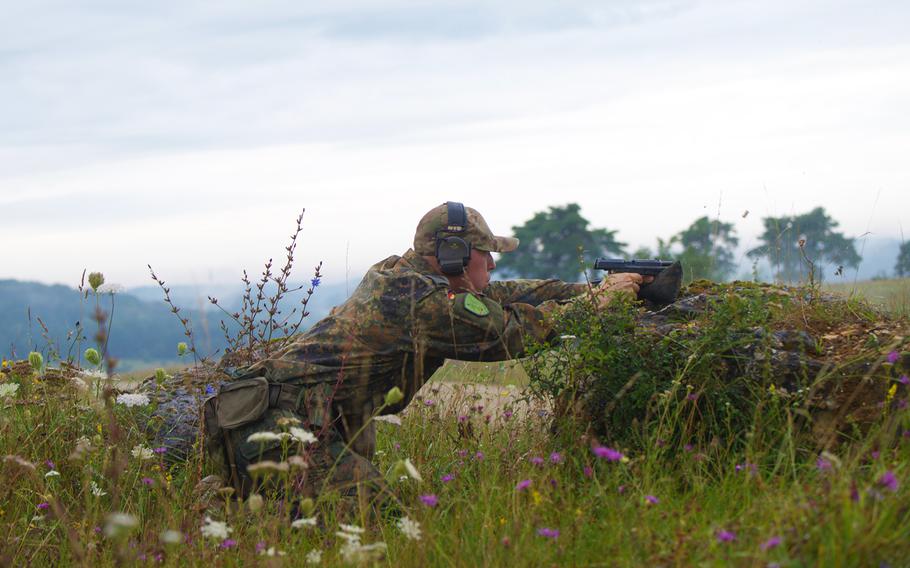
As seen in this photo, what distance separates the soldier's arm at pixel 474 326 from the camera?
4.77m

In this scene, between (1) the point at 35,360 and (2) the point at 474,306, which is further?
(1) the point at 35,360

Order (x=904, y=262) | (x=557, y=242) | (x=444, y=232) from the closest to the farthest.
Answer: (x=444, y=232) < (x=904, y=262) < (x=557, y=242)

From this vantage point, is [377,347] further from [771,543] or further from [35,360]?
[771,543]

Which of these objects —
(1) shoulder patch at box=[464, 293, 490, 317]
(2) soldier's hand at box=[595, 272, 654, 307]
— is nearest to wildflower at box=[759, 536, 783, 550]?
(2) soldier's hand at box=[595, 272, 654, 307]

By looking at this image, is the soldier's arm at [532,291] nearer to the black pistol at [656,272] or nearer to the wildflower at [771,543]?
the black pistol at [656,272]

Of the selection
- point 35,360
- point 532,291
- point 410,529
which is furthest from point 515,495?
point 35,360

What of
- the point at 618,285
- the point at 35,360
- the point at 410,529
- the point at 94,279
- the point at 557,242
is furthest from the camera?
the point at 557,242

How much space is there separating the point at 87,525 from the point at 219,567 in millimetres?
1162

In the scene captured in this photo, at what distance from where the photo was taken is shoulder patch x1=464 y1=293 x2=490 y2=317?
4.77m

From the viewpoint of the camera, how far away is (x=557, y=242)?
2574 inches

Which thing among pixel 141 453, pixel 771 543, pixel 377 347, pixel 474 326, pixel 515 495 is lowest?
pixel 141 453

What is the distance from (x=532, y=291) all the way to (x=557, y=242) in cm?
6042

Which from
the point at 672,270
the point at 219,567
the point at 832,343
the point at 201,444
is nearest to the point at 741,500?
the point at 832,343

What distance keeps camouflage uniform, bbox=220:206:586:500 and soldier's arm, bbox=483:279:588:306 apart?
452 mm
